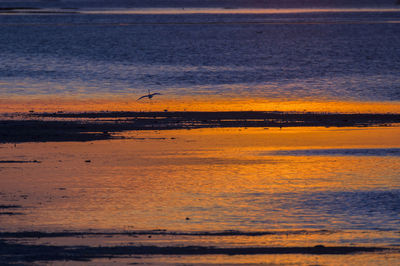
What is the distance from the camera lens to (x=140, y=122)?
2177 centimetres

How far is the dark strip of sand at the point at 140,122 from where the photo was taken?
19.6m

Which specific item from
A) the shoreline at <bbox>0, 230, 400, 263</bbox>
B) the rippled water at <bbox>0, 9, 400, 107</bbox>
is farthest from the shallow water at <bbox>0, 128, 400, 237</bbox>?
the rippled water at <bbox>0, 9, 400, 107</bbox>

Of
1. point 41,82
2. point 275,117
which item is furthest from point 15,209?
point 41,82

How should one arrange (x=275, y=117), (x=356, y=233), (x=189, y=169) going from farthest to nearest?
(x=275, y=117) < (x=189, y=169) < (x=356, y=233)

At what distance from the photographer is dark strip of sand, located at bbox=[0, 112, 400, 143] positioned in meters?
19.6

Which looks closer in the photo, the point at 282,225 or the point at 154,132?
the point at 282,225

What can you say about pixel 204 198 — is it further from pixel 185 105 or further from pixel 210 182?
pixel 185 105

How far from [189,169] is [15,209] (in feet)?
13.6

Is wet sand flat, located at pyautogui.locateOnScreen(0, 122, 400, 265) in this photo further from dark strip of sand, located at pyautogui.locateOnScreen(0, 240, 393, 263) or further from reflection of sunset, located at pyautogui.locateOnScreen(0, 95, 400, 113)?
reflection of sunset, located at pyautogui.locateOnScreen(0, 95, 400, 113)

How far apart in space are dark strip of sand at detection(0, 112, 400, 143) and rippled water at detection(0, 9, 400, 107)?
5.40m

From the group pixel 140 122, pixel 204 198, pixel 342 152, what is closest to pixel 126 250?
pixel 204 198

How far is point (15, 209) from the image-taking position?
40.8 feet

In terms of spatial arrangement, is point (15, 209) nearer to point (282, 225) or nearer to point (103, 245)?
point (103, 245)

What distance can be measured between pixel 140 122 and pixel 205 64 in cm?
2400
